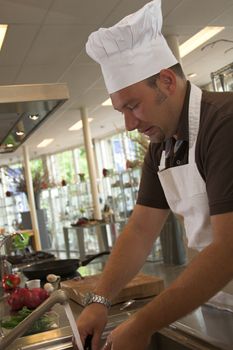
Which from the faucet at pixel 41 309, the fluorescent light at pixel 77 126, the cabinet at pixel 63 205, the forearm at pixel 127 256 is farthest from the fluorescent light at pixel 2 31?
the cabinet at pixel 63 205

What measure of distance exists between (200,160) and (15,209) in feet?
36.5

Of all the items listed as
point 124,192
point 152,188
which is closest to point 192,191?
point 152,188

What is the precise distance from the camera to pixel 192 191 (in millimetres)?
1274

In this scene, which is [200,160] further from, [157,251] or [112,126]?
[112,126]

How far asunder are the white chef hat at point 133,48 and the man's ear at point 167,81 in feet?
0.13

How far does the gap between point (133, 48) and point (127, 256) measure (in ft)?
2.05

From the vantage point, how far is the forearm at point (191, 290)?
929 millimetres

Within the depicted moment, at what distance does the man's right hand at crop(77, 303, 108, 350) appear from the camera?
122cm

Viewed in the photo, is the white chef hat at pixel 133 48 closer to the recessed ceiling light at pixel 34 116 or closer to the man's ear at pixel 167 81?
the man's ear at pixel 167 81

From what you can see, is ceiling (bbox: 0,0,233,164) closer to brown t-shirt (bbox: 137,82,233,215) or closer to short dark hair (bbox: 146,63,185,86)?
short dark hair (bbox: 146,63,185,86)

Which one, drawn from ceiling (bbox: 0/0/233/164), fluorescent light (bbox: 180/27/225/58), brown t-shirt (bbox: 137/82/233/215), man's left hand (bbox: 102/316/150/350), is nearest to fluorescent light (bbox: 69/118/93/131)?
ceiling (bbox: 0/0/233/164)

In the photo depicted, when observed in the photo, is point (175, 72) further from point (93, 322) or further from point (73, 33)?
point (73, 33)

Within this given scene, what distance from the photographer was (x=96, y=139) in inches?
530

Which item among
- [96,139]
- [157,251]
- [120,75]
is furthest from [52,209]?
[120,75]
